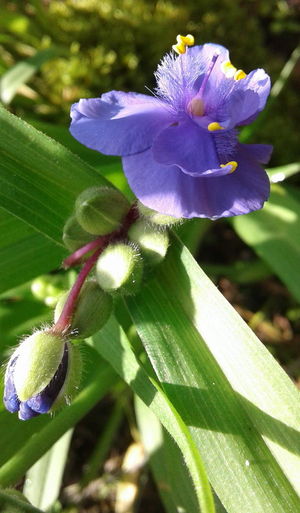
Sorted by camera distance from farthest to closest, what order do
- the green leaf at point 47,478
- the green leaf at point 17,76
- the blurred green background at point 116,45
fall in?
1. the blurred green background at point 116,45
2. the green leaf at point 17,76
3. the green leaf at point 47,478

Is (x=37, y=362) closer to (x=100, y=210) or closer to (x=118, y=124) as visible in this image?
(x=100, y=210)

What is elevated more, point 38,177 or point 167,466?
point 38,177

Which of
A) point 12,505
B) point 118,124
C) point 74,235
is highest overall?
point 118,124

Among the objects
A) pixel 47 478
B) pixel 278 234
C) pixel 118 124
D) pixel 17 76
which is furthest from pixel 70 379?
pixel 17 76

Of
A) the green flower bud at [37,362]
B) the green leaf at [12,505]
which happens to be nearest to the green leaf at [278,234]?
the green flower bud at [37,362]

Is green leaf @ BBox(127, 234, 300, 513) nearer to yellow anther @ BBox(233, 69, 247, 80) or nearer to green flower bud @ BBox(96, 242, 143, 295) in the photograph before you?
green flower bud @ BBox(96, 242, 143, 295)

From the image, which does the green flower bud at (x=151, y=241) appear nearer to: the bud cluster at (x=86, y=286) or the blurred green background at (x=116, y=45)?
the bud cluster at (x=86, y=286)

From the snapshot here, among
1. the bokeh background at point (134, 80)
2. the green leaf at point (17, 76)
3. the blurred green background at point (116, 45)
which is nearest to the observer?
the green leaf at point (17, 76)

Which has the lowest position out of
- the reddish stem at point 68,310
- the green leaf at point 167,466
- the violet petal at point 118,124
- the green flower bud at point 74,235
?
the green leaf at point 167,466
